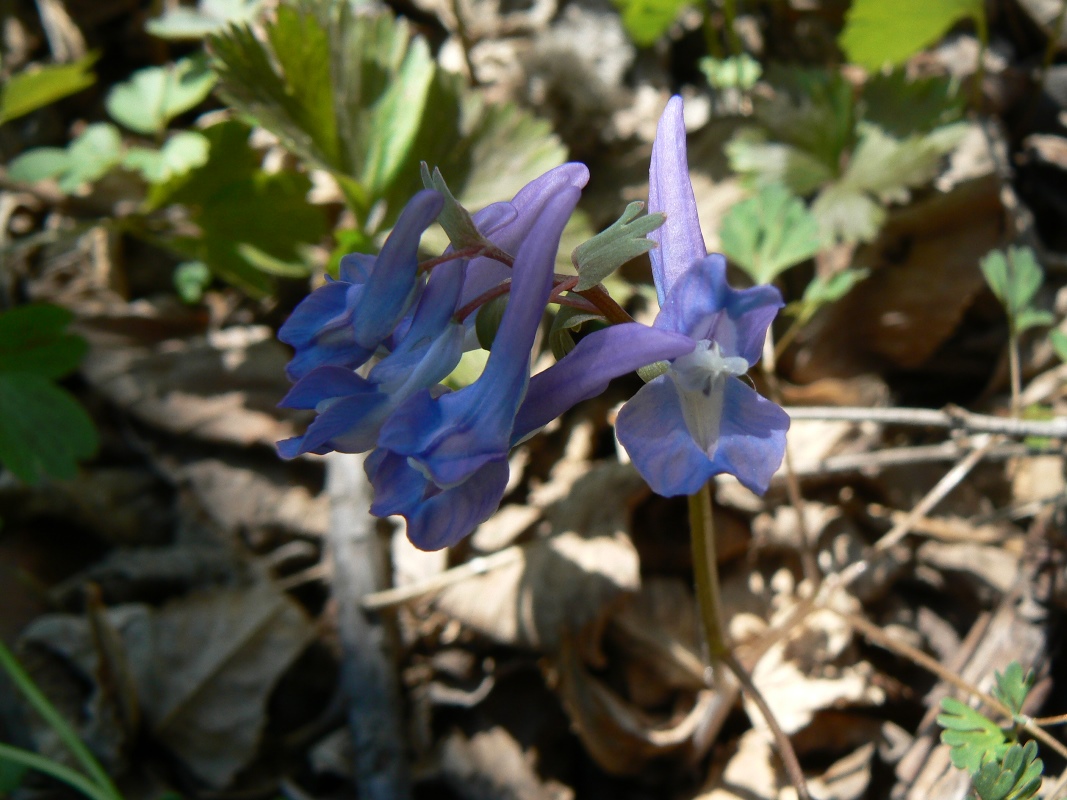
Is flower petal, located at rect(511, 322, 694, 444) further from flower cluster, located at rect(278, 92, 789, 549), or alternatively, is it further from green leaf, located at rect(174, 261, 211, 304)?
green leaf, located at rect(174, 261, 211, 304)

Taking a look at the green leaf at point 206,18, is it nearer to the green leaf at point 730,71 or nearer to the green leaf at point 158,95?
the green leaf at point 158,95

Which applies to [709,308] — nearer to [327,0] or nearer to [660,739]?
[660,739]

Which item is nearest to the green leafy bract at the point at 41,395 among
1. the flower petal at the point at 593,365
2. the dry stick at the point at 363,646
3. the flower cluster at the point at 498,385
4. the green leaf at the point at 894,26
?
the dry stick at the point at 363,646

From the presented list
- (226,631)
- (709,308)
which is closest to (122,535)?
(226,631)

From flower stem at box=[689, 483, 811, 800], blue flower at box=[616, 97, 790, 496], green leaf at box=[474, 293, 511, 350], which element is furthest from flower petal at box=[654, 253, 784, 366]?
flower stem at box=[689, 483, 811, 800]

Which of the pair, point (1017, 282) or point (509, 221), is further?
point (1017, 282)

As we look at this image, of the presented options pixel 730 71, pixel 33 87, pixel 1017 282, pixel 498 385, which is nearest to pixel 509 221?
pixel 498 385

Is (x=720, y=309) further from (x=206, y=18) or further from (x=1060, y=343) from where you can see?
(x=206, y=18)
